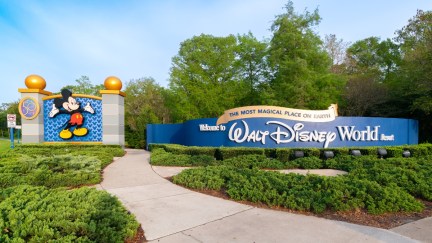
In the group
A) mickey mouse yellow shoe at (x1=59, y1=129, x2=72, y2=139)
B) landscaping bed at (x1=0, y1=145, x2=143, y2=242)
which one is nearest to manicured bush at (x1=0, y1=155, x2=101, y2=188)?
landscaping bed at (x1=0, y1=145, x2=143, y2=242)

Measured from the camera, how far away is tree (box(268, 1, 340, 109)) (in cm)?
2200

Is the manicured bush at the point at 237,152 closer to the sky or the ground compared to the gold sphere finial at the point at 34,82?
closer to the ground

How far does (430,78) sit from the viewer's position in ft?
58.6

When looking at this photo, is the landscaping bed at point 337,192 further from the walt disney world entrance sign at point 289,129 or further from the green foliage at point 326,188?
the walt disney world entrance sign at point 289,129

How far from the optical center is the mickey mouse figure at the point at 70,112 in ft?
57.4

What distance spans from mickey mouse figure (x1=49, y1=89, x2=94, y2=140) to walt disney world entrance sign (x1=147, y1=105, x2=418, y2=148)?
990 centimetres

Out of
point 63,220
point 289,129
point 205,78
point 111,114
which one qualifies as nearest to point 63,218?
point 63,220

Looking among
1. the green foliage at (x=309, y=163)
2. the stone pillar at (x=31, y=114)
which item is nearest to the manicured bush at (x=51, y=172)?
the green foliage at (x=309, y=163)

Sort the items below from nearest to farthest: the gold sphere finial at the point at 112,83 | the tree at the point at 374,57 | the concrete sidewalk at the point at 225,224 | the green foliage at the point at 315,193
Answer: the concrete sidewalk at the point at 225,224 → the green foliage at the point at 315,193 → the gold sphere finial at the point at 112,83 → the tree at the point at 374,57

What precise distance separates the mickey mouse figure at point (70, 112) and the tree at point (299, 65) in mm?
16008

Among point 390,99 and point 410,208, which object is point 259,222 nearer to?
point 410,208

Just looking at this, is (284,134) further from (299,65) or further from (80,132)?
(80,132)

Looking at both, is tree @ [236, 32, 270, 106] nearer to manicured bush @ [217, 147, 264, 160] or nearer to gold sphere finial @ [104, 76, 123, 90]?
gold sphere finial @ [104, 76, 123, 90]

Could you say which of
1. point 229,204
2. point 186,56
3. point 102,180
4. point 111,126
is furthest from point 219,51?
point 229,204
